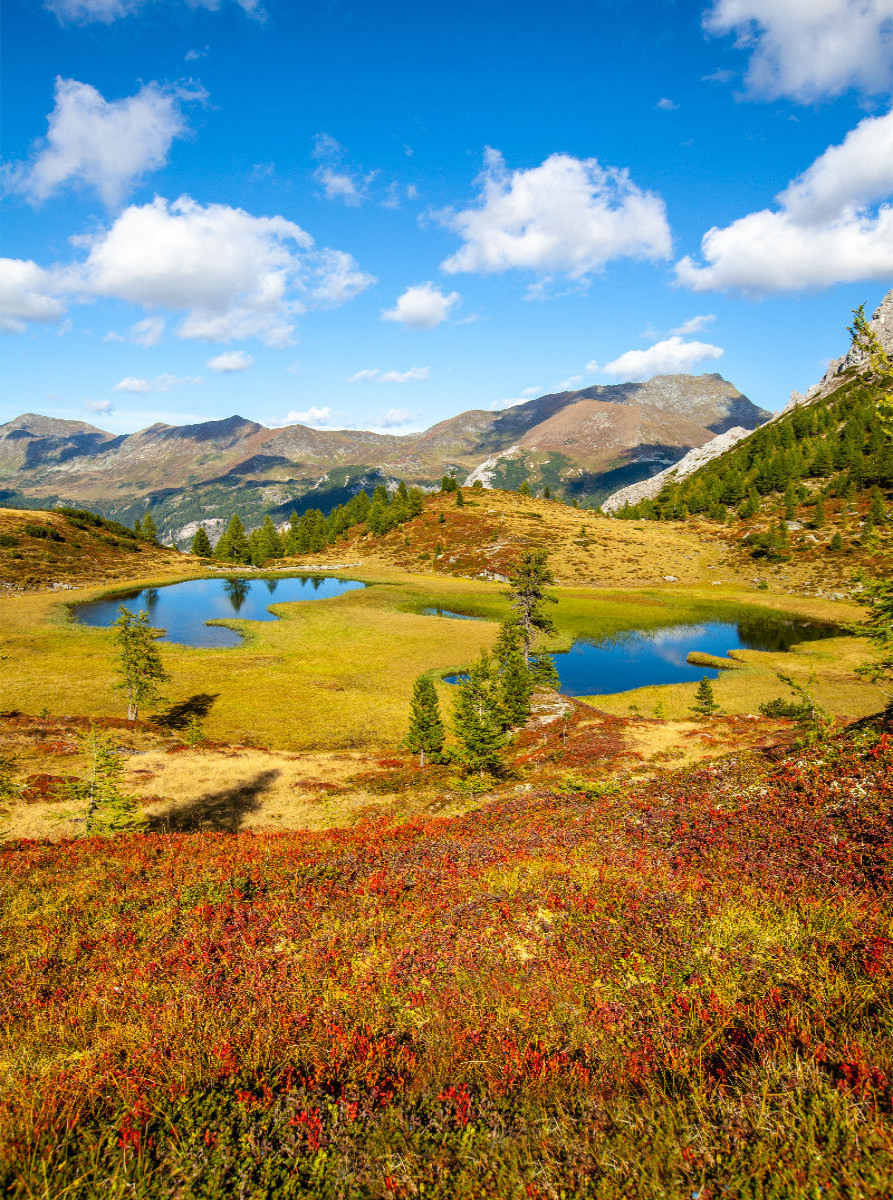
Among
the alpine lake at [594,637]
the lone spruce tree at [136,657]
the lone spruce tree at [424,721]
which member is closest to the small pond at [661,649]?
the alpine lake at [594,637]

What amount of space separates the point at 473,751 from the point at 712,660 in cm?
4997

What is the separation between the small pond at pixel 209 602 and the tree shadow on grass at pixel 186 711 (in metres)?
21.5

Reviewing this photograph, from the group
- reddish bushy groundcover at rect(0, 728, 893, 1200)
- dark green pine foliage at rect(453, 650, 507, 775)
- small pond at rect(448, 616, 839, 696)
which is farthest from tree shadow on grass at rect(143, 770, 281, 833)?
small pond at rect(448, 616, 839, 696)

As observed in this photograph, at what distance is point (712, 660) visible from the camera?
216 ft

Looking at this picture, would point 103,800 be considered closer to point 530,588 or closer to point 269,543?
point 530,588

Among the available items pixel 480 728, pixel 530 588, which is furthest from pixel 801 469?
pixel 480 728

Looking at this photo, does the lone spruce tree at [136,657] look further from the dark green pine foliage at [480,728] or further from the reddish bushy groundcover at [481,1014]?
the reddish bushy groundcover at [481,1014]

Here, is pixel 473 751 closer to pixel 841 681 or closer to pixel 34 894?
pixel 34 894

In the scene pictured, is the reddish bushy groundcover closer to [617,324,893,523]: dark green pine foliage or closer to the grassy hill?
the grassy hill

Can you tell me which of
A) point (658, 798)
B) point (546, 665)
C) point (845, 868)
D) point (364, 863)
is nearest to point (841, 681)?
point (546, 665)

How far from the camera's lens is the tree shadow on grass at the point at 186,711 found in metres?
44.3

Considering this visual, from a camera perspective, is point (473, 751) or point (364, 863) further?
point (473, 751)

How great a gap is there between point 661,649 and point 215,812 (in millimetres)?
62917

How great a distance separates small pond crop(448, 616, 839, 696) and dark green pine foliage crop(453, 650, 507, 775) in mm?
27381
